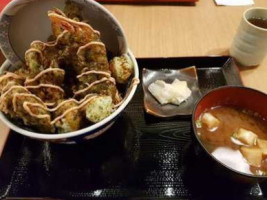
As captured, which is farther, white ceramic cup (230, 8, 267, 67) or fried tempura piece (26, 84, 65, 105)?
white ceramic cup (230, 8, 267, 67)

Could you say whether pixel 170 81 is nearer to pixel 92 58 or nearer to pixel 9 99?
pixel 92 58

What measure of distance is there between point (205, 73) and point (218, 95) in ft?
0.92

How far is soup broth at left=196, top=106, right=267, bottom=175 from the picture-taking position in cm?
79

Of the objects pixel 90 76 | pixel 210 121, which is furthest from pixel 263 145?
pixel 90 76

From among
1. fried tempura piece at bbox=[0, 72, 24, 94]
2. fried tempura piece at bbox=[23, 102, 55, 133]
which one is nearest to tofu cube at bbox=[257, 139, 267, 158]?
fried tempura piece at bbox=[23, 102, 55, 133]

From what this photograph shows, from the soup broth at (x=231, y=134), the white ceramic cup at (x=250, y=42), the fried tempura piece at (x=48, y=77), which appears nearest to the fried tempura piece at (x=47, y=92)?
the fried tempura piece at (x=48, y=77)

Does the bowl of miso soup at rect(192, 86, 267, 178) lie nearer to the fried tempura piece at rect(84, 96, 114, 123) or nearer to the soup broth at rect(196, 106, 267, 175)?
the soup broth at rect(196, 106, 267, 175)

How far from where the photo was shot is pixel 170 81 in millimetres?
1092

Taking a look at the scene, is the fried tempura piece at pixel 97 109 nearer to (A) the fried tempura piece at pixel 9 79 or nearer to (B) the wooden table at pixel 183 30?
(A) the fried tempura piece at pixel 9 79

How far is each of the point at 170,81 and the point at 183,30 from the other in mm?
399

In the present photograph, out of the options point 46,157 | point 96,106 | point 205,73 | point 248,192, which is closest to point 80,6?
point 96,106

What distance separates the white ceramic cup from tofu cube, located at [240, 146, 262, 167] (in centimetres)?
48

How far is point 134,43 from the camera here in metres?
1.28

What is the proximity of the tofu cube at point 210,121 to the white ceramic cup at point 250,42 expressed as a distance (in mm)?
416
